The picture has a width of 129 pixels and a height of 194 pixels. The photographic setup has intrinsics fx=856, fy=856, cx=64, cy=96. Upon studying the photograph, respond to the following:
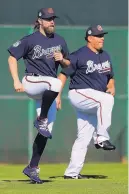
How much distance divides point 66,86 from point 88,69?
12.1 feet

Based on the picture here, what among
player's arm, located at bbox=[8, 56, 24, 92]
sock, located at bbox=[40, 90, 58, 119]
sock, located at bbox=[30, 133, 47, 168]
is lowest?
sock, located at bbox=[30, 133, 47, 168]

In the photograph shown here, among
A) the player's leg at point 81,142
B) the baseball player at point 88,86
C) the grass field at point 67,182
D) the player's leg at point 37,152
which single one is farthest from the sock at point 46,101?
the player's leg at point 81,142

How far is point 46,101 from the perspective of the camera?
9.36 metres

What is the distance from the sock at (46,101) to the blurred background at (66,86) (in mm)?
4380

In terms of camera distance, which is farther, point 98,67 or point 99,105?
point 98,67

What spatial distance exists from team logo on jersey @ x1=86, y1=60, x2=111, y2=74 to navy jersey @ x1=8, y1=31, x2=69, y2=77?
82cm

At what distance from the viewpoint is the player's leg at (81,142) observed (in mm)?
10508

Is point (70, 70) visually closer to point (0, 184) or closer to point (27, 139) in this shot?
point (0, 184)

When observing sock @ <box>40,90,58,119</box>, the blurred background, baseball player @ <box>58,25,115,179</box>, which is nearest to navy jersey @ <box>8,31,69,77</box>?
sock @ <box>40,90,58,119</box>

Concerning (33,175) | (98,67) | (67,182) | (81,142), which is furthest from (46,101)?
(81,142)

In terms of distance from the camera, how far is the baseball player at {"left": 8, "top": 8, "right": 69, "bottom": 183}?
938 cm

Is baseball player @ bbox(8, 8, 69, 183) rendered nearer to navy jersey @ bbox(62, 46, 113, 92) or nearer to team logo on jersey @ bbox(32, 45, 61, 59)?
team logo on jersey @ bbox(32, 45, 61, 59)

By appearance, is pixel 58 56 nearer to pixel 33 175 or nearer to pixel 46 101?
pixel 46 101

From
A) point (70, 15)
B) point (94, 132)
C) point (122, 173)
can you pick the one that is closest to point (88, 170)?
point (122, 173)
